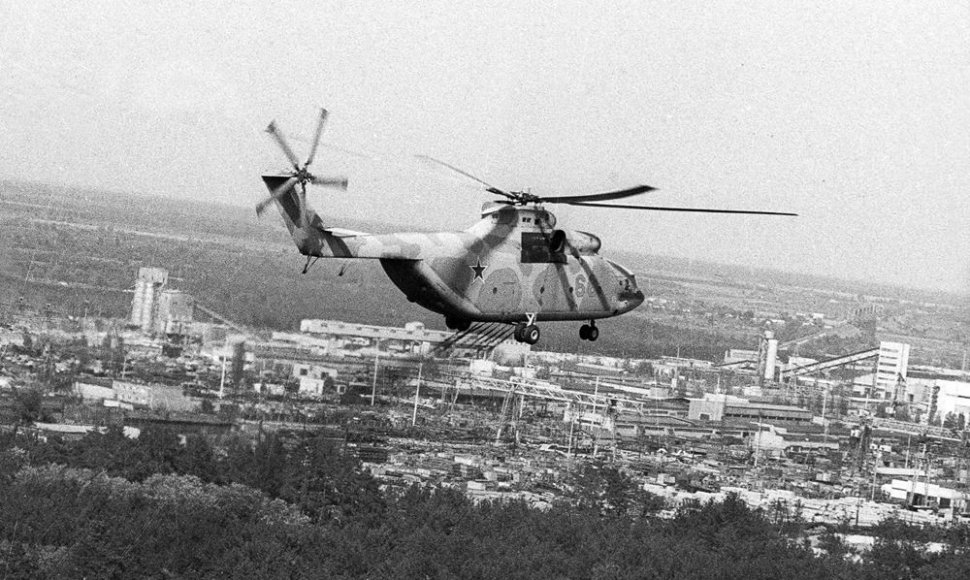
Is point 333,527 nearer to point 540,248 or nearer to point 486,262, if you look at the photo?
point 540,248

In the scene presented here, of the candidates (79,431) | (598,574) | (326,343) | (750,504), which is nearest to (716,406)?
(326,343)

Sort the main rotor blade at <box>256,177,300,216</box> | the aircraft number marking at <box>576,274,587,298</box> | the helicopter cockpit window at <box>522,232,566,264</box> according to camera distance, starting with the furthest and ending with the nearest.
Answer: the aircraft number marking at <box>576,274,587,298</box>
the helicopter cockpit window at <box>522,232,566,264</box>
the main rotor blade at <box>256,177,300,216</box>

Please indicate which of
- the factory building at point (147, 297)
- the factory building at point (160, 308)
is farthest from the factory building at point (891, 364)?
the factory building at point (160, 308)

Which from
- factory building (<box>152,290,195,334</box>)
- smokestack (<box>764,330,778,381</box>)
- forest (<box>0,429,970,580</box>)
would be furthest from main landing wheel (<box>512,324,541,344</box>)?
smokestack (<box>764,330,778,381</box>)

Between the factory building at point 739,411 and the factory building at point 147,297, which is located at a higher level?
the factory building at point 147,297

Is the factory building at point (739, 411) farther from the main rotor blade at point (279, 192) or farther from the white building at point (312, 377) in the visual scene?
the main rotor blade at point (279, 192)

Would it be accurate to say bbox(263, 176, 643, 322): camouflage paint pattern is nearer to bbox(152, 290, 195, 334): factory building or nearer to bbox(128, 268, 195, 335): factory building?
bbox(128, 268, 195, 335): factory building

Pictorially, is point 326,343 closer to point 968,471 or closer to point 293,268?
point 293,268
